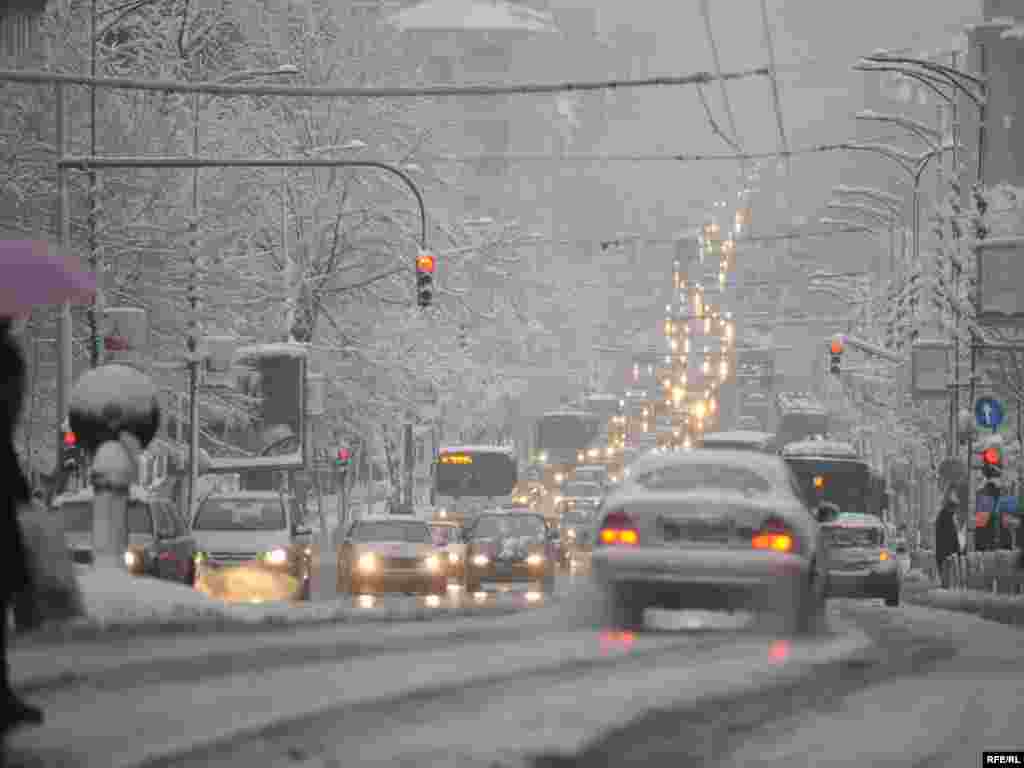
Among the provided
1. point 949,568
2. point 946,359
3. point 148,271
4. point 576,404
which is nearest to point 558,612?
point 949,568

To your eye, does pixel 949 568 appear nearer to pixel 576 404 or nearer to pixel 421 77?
pixel 421 77

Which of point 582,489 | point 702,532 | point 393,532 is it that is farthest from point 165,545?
point 582,489

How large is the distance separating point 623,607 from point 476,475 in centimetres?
5176

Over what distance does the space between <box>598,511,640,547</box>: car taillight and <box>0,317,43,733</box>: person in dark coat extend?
803cm

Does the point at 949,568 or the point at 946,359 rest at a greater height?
the point at 946,359

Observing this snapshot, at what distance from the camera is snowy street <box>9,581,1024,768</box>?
9234 millimetres

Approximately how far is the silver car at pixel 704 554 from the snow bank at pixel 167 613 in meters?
1.26

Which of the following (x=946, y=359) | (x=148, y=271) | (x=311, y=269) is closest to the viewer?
(x=148, y=271)

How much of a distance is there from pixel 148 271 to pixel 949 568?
1747 cm

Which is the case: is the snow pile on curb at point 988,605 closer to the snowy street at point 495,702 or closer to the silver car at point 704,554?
the silver car at point 704,554

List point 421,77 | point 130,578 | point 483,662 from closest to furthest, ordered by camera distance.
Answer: point 483,662, point 130,578, point 421,77

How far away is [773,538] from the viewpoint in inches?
673

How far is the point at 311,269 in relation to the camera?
203 ft

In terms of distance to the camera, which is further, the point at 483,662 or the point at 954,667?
the point at 954,667
